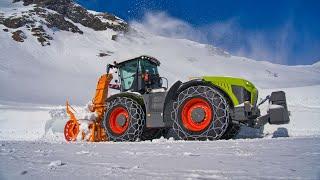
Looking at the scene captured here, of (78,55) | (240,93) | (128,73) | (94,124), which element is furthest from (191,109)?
(78,55)

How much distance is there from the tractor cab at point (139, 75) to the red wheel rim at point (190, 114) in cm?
180

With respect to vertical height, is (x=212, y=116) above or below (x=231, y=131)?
above

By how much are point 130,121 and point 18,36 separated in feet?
191

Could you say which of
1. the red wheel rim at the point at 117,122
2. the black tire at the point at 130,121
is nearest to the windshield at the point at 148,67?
the black tire at the point at 130,121

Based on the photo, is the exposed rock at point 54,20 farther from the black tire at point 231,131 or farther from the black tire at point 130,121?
the black tire at point 231,131

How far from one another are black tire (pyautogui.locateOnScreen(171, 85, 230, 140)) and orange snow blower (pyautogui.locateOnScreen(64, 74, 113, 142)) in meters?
3.13

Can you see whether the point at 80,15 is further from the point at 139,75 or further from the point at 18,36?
the point at 139,75

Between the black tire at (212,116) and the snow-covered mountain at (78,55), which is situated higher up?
the snow-covered mountain at (78,55)

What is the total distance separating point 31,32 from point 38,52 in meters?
9.64

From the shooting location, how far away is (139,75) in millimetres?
9625

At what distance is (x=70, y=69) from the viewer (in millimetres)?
53031

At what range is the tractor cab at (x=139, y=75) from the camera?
9.52m

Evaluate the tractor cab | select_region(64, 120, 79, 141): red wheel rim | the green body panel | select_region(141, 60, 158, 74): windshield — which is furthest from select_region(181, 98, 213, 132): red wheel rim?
select_region(64, 120, 79, 141): red wheel rim

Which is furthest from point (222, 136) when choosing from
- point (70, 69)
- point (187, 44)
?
point (187, 44)
